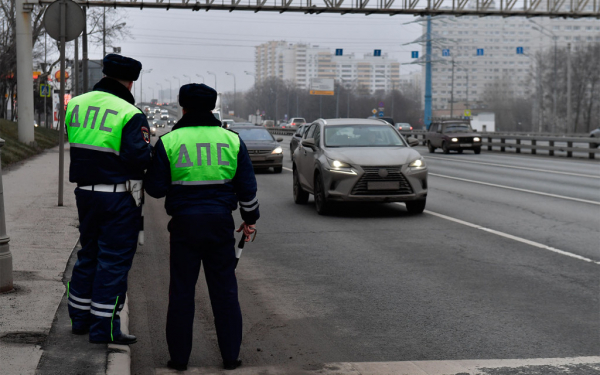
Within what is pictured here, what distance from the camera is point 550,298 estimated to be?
7.28 m

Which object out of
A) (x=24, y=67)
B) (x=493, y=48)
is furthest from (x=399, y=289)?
(x=493, y=48)

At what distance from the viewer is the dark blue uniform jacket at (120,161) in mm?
5141

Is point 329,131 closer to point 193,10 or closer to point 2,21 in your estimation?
point 193,10

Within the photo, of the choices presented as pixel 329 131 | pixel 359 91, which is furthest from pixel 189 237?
pixel 359 91

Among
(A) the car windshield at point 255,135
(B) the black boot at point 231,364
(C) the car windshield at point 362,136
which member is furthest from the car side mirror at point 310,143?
(A) the car windshield at point 255,135

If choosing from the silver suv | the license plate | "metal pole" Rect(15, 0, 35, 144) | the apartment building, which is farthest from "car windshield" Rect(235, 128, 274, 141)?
the apartment building

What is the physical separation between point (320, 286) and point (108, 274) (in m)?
3.06

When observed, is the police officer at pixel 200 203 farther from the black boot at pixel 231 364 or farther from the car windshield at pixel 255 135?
the car windshield at pixel 255 135

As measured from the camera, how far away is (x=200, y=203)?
4.96m

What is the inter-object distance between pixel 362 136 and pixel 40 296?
883 centimetres

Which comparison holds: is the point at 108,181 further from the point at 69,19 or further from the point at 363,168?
A: the point at 363,168

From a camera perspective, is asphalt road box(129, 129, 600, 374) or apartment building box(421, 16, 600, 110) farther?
apartment building box(421, 16, 600, 110)

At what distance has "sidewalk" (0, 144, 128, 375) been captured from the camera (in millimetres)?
4887

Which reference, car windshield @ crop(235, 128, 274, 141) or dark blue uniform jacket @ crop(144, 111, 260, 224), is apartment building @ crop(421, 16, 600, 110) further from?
dark blue uniform jacket @ crop(144, 111, 260, 224)
